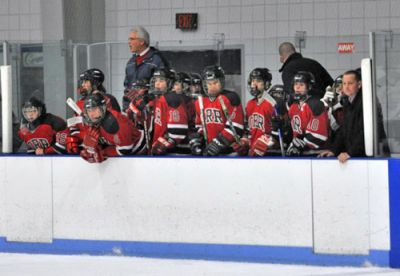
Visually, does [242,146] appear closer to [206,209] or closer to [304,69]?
[206,209]

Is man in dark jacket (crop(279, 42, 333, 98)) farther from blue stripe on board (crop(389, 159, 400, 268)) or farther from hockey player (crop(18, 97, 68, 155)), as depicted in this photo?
hockey player (crop(18, 97, 68, 155))

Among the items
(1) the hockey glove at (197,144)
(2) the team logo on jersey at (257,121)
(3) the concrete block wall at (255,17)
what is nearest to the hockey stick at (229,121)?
(2) the team logo on jersey at (257,121)

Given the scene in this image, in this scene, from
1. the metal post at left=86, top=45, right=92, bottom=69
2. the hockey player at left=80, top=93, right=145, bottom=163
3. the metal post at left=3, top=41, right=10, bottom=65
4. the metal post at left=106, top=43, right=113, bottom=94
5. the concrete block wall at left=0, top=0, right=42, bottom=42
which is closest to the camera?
the hockey player at left=80, top=93, right=145, bottom=163

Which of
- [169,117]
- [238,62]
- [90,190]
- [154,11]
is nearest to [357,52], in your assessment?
[238,62]

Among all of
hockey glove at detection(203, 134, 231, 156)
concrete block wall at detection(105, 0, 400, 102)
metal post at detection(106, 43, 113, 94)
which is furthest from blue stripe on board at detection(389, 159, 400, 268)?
concrete block wall at detection(105, 0, 400, 102)

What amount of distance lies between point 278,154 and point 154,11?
5912 millimetres

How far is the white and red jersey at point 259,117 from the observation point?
288 inches

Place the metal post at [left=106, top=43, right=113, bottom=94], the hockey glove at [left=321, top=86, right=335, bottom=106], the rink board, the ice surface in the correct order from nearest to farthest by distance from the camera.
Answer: the ice surface → the rink board → the hockey glove at [left=321, top=86, right=335, bottom=106] → the metal post at [left=106, top=43, right=113, bottom=94]

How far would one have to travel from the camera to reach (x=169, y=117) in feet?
24.6

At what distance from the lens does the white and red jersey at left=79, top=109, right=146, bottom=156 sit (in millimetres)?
7562

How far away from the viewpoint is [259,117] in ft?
24.0

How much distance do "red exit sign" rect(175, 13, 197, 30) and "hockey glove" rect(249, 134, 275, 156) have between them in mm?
5532

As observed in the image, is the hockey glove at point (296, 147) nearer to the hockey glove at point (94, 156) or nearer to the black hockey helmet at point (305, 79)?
the black hockey helmet at point (305, 79)

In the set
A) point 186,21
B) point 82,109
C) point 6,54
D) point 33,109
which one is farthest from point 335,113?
point 186,21
